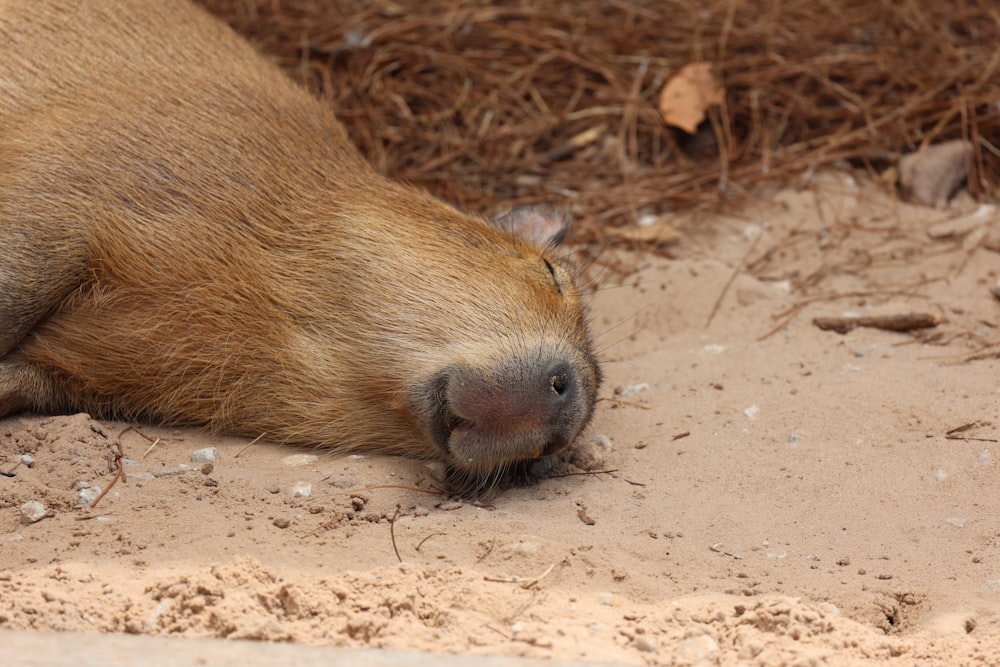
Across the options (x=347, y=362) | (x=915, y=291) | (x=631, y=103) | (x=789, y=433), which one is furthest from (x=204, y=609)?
(x=631, y=103)

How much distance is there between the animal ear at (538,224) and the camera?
15.9ft

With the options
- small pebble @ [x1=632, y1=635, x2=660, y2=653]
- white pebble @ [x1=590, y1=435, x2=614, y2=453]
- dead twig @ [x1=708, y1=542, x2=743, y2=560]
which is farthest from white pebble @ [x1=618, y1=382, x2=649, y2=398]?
small pebble @ [x1=632, y1=635, x2=660, y2=653]

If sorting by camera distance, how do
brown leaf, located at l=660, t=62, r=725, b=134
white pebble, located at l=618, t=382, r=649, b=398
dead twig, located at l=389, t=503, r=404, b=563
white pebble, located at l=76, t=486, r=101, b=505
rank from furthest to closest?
brown leaf, located at l=660, t=62, r=725, b=134 → white pebble, located at l=618, t=382, r=649, b=398 → white pebble, located at l=76, t=486, r=101, b=505 → dead twig, located at l=389, t=503, r=404, b=563

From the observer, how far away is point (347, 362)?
406 centimetres

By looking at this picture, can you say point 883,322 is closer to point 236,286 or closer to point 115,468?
point 236,286

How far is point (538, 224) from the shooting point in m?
4.89

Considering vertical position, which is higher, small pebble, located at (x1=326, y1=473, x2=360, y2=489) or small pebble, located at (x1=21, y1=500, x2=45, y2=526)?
small pebble, located at (x1=21, y1=500, x2=45, y2=526)

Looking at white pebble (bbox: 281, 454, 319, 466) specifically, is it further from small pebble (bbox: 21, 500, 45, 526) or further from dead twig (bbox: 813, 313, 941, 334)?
dead twig (bbox: 813, 313, 941, 334)

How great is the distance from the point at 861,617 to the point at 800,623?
0.24 m

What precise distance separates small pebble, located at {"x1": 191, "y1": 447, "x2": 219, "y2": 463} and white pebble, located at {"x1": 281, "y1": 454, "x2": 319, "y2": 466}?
0.24 m

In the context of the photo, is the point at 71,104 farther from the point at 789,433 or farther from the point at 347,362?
Answer: the point at 789,433

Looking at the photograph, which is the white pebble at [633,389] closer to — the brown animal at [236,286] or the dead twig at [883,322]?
the brown animal at [236,286]

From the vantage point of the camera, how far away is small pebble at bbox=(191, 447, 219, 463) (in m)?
3.95

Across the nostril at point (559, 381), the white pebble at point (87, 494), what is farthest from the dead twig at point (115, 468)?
the nostril at point (559, 381)
